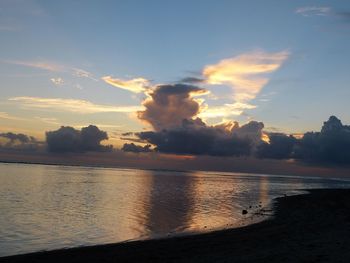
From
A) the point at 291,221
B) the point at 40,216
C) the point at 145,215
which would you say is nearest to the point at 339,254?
the point at 291,221

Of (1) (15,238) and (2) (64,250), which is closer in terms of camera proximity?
(2) (64,250)

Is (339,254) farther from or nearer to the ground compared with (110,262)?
farther from the ground

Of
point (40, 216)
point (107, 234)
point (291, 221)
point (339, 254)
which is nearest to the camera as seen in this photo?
point (339, 254)

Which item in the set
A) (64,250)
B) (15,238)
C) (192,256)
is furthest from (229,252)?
(15,238)

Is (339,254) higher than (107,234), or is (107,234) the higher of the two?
(339,254)

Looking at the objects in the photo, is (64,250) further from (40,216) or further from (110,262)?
(40,216)

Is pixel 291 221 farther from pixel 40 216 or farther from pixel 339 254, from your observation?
pixel 40 216

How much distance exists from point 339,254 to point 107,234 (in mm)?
19286

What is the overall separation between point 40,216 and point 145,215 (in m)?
10.9

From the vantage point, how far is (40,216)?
42.3 m

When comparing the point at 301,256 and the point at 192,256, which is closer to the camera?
the point at 301,256

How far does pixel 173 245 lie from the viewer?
2572 centimetres

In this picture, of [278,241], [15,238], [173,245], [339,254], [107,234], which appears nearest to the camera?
[339,254]

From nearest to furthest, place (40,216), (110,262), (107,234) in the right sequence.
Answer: (110,262), (107,234), (40,216)
